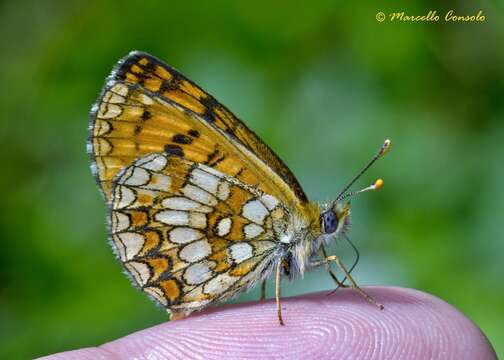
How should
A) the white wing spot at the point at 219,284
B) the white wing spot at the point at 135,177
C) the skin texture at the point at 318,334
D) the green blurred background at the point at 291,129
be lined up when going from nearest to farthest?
the skin texture at the point at 318,334 → the white wing spot at the point at 135,177 → the white wing spot at the point at 219,284 → the green blurred background at the point at 291,129

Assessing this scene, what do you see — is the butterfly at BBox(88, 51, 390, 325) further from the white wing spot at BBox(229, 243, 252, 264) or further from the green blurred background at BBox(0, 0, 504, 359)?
the green blurred background at BBox(0, 0, 504, 359)

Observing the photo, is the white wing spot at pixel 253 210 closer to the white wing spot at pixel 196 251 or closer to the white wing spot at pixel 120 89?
the white wing spot at pixel 196 251

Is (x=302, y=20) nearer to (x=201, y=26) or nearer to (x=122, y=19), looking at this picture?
(x=201, y=26)

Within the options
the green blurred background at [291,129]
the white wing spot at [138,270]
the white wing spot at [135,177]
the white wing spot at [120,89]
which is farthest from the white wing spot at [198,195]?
the green blurred background at [291,129]

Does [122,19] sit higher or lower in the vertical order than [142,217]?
higher

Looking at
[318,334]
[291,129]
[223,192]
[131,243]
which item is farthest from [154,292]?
[291,129]

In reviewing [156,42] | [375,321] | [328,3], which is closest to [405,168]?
[328,3]

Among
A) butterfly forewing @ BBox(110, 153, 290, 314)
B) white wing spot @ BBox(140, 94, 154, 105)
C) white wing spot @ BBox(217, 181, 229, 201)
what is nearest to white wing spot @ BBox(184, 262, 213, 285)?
butterfly forewing @ BBox(110, 153, 290, 314)
